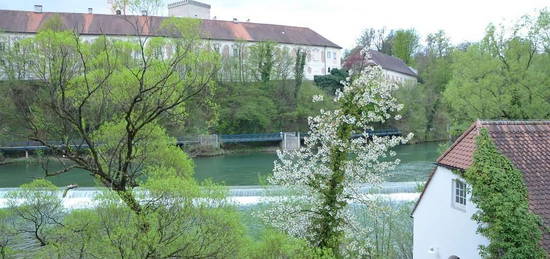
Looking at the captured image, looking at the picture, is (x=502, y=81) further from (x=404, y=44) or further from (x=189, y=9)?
(x=404, y=44)

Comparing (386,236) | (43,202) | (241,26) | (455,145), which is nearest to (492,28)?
(386,236)

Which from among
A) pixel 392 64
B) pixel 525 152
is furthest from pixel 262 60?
pixel 525 152

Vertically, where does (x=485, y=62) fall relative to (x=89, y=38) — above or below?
below

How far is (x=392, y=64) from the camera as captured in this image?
72.9 metres

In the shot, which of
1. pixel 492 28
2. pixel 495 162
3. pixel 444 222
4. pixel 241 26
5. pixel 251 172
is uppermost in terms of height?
pixel 241 26

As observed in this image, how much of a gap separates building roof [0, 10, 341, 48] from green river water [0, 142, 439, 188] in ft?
48.2

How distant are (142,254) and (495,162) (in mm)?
6688

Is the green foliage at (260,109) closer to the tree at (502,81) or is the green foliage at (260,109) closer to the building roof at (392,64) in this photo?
the building roof at (392,64)

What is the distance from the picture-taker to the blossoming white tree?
32.0 ft

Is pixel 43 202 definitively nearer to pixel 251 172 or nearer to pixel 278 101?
pixel 251 172

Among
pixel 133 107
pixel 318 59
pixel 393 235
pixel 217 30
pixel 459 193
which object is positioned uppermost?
pixel 217 30

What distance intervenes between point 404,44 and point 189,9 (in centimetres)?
3696

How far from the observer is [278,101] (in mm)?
54625

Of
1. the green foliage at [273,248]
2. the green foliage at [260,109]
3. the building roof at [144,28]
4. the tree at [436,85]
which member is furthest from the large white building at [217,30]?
the green foliage at [273,248]
